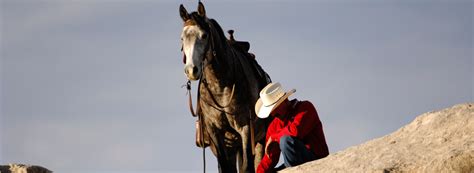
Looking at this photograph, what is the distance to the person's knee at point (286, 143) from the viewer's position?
10.1 metres

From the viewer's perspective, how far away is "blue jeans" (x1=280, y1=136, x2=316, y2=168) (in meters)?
10.1

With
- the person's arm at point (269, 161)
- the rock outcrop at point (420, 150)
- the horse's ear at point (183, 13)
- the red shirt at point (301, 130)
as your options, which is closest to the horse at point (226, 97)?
the horse's ear at point (183, 13)

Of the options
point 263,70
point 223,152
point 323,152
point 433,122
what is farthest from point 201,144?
point 433,122

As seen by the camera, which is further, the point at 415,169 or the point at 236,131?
the point at 236,131

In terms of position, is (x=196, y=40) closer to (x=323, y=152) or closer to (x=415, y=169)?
(x=323, y=152)

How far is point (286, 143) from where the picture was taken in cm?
1011

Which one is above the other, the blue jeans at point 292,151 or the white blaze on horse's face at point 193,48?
the white blaze on horse's face at point 193,48

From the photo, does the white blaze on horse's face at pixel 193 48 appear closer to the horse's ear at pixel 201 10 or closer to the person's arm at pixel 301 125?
the horse's ear at pixel 201 10

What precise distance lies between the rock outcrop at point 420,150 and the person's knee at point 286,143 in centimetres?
76

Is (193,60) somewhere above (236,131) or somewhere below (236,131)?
above

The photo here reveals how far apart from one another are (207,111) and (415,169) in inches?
217

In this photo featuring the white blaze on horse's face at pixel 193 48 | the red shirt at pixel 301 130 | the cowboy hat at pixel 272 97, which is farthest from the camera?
the white blaze on horse's face at pixel 193 48

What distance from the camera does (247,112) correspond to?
13.5 metres

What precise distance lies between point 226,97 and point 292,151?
11.5 feet
